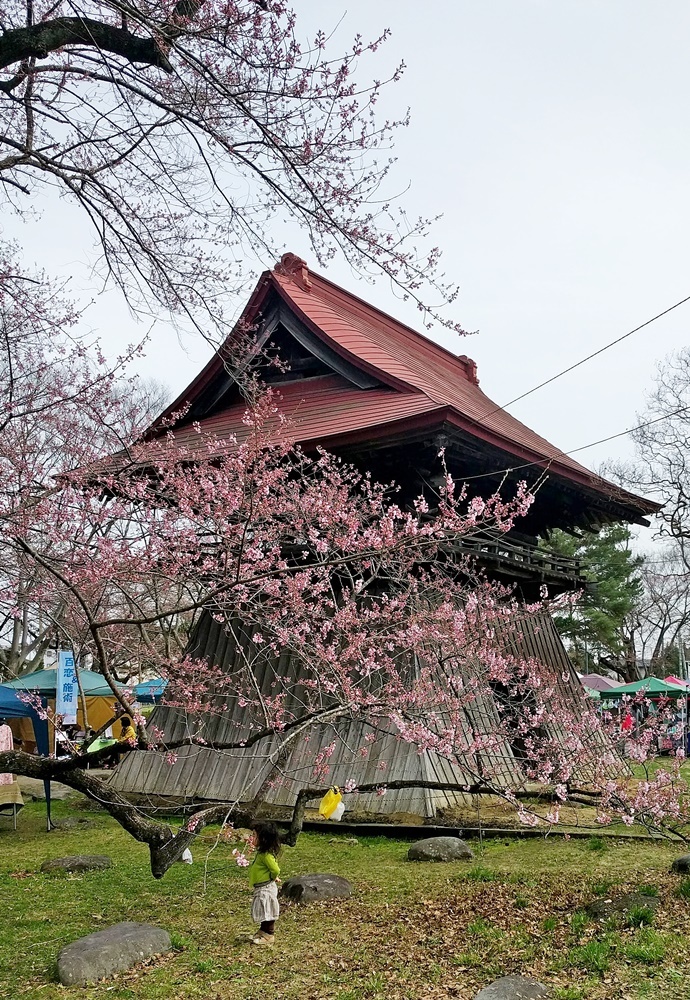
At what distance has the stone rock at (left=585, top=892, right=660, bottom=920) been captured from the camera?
5.94 metres

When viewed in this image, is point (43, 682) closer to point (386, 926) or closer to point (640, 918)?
point (386, 926)

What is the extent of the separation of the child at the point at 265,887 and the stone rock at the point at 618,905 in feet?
7.80

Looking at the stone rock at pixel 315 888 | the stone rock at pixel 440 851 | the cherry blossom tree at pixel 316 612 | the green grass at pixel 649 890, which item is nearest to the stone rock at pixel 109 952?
the cherry blossom tree at pixel 316 612

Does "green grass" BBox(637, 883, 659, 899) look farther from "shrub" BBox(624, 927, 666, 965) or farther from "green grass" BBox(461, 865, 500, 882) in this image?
"green grass" BBox(461, 865, 500, 882)

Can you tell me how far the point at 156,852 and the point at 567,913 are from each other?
323 cm

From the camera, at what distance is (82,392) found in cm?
821

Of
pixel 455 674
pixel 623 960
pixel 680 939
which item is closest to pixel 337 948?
pixel 623 960

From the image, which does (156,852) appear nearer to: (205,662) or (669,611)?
(205,662)

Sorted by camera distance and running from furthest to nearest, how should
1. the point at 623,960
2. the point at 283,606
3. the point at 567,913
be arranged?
the point at 283,606, the point at 567,913, the point at 623,960

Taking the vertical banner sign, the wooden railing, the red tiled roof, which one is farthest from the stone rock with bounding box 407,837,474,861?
the vertical banner sign

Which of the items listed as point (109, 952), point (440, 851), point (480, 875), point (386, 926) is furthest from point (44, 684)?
point (386, 926)

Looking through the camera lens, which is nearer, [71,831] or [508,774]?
[508,774]

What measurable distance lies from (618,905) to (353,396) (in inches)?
291

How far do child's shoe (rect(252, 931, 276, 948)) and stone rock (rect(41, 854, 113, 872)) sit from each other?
3.65 meters
